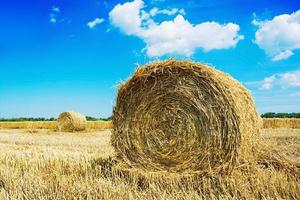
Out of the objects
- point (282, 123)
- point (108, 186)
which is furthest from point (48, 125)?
point (108, 186)

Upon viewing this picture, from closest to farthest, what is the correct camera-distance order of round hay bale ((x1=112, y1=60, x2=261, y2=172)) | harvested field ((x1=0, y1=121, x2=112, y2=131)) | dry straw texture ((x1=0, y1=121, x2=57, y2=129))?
round hay bale ((x1=112, y1=60, x2=261, y2=172)) < harvested field ((x1=0, y1=121, x2=112, y2=131)) < dry straw texture ((x1=0, y1=121, x2=57, y2=129))

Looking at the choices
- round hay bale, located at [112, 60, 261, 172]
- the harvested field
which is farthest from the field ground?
the harvested field

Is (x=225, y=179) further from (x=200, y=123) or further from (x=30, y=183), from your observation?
(x=30, y=183)

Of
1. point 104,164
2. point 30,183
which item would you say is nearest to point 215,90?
point 104,164

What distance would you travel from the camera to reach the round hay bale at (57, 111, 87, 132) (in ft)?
69.3

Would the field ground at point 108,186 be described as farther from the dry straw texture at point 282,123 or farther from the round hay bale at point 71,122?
the dry straw texture at point 282,123

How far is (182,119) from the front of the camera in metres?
6.67

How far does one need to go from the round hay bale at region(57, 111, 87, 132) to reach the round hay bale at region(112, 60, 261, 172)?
14338 mm

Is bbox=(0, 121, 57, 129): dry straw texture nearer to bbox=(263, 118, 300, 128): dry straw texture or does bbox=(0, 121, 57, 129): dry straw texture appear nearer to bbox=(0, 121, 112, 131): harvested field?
bbox=(0, 121, 112, 131): harvested field

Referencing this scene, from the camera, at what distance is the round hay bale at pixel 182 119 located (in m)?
6.16

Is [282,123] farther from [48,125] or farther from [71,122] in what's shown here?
[48,125]

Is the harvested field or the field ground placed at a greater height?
the harvested field

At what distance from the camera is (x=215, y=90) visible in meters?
6.24

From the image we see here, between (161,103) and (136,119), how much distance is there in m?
0.51
